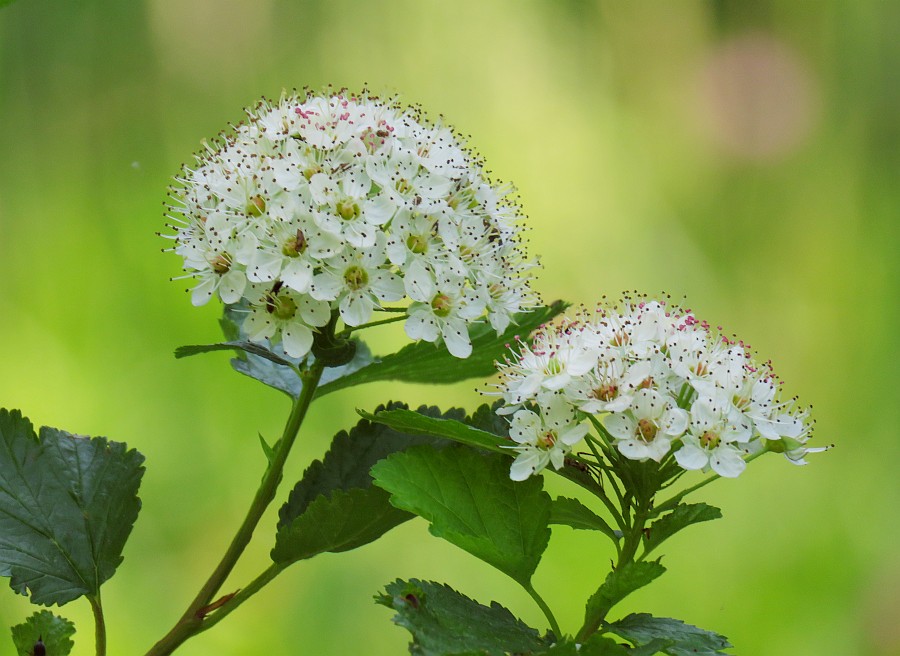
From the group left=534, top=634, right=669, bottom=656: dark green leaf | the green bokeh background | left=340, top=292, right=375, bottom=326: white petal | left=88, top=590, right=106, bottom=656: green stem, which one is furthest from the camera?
the green bokeh background

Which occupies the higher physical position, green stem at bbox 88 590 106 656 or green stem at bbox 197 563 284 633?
green stem at bbox 197 563 284 633

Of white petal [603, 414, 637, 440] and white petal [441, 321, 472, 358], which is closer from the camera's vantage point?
white petal [603, 414, 637, 440]

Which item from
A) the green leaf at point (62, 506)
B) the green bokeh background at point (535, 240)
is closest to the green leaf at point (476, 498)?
the green leaf at point (62, 506)

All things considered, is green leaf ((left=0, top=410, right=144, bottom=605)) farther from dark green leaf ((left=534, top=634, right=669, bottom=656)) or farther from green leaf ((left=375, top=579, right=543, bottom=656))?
dark green leaf ((left=534, top=634, right=669, bottom=656))

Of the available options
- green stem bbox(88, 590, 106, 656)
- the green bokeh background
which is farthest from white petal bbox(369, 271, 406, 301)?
the green bokeh background

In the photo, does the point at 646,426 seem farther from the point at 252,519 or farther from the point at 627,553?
the point at 252,519

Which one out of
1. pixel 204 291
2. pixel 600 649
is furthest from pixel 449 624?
pixel 204 291
